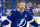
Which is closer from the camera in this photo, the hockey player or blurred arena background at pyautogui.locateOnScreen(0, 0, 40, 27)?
the hockey player

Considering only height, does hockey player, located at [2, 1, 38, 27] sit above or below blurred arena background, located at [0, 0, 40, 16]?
below

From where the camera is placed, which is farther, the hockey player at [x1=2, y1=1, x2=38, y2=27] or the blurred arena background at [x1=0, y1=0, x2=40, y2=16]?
the blurred arena background at [x1=0, y1=0, x2=40, y2=16]

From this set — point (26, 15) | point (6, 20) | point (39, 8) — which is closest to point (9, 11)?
point (6, 20)

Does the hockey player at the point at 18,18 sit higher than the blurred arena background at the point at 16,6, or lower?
→ lower

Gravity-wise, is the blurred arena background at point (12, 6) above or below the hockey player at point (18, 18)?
above

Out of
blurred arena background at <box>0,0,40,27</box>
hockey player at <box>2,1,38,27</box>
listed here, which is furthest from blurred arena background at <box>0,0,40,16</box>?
hockey player at <box>2,1,38,27</box>

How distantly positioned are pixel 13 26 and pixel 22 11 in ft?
0.80

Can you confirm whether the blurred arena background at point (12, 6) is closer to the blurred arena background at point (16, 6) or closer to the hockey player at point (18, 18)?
the blurred arena background at point (16, 6)

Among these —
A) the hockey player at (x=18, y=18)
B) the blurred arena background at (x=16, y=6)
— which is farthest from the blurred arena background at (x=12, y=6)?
the hockey player at (x=18, y=18)

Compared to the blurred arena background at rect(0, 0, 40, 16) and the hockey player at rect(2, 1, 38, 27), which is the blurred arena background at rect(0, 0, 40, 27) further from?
the hockey player at rect(2, 1, 38, 27)

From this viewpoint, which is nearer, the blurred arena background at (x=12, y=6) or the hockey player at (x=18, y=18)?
the hockey player at (x=18, y=18)

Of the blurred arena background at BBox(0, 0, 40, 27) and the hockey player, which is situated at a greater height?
the blurred arena background at BBox(0, 0, 40, 27)

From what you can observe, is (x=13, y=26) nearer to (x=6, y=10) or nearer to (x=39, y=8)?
(x=6, y=10)

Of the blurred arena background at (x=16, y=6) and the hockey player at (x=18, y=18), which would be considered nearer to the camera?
the hockey player at (x=18, y=18)
